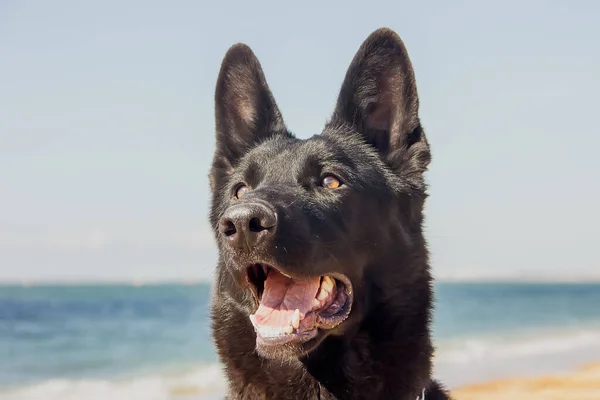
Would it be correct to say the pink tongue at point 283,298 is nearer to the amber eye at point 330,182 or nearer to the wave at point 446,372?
the amber eye at point 330,182

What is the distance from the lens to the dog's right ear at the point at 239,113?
3.96 m

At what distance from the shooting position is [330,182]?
11.3ft

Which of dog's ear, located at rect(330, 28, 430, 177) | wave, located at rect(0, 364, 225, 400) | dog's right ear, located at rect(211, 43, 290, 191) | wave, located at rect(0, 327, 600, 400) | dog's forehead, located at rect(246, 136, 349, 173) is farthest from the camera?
wave, located at rect(0, 327, 600, 400)

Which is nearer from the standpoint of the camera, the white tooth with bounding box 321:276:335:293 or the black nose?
the black nose

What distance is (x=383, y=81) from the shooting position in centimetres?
374

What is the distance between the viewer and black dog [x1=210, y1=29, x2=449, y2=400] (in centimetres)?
305

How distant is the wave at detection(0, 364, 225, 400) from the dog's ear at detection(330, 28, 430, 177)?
6669 millimetres

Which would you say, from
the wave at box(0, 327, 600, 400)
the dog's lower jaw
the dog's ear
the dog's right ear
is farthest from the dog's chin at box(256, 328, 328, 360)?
the wave at box(0, 327, 600, 400)

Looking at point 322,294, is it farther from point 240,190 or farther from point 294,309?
point 240,190

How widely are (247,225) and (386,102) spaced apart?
1316mm

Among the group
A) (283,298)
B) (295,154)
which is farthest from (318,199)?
(283,298)

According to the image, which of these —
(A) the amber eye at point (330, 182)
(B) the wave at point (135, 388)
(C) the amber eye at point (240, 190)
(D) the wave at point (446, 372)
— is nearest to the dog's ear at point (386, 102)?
(A) the amber eye at point (330, 182)

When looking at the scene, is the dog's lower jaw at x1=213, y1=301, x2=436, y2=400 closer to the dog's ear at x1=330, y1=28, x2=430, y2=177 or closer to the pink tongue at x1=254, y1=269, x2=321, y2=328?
the pink tongue at x1=254, y1=269, x2=321, y2=328

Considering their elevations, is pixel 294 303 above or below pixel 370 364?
above
